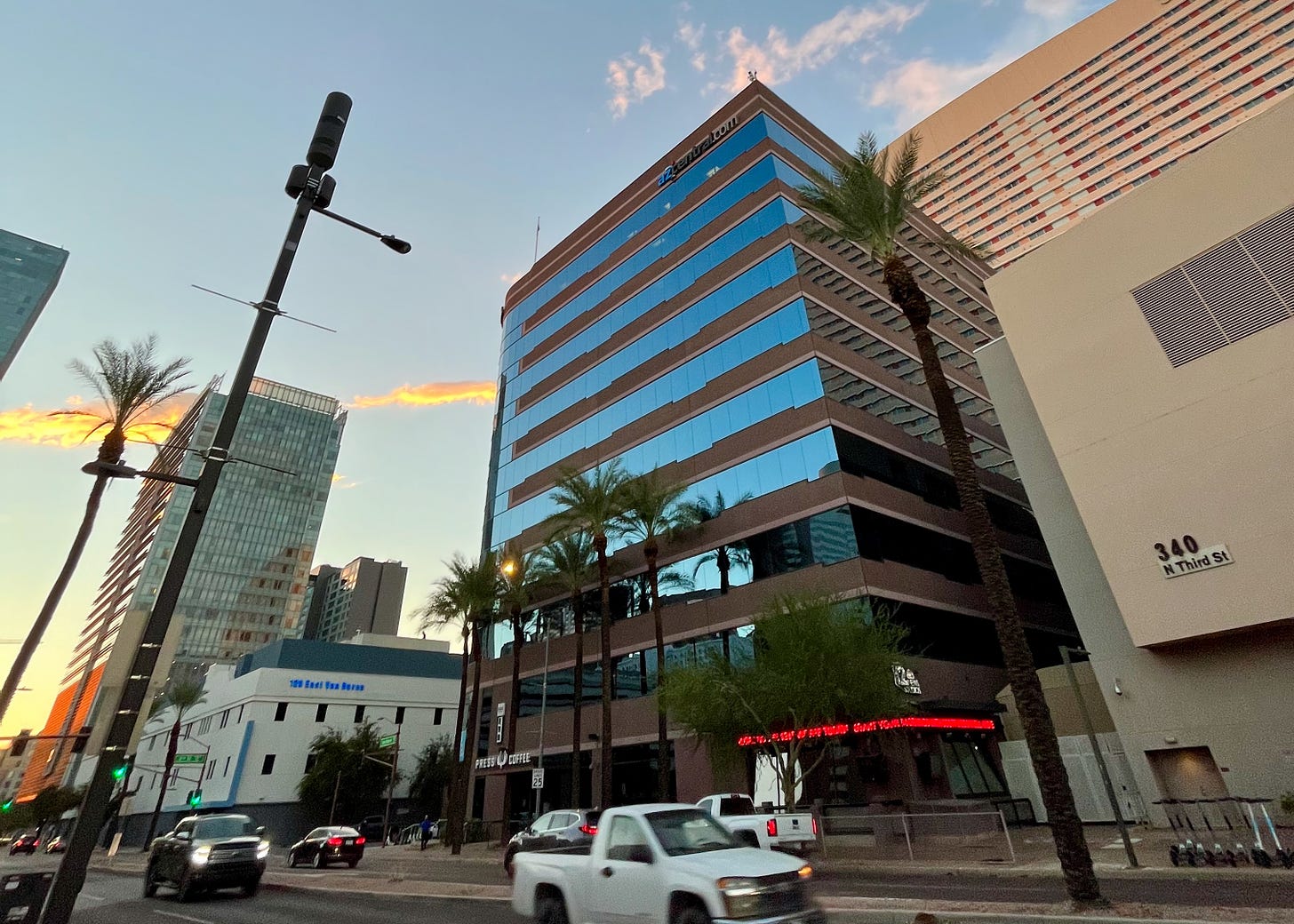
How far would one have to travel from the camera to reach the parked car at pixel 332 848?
92.9ft

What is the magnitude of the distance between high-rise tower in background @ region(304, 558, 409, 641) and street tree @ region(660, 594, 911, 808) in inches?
4522

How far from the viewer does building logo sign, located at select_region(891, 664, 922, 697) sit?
24477 millimetres

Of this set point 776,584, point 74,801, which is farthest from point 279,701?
point 74,801

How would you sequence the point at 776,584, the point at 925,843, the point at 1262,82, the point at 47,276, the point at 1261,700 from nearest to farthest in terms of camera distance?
the point at 925,843
the point at 1261,700
the point at 776,584
the point at 1262,82
the point at 47,276

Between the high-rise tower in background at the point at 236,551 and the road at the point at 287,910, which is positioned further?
the high-rise tower in background at the point at 236,551

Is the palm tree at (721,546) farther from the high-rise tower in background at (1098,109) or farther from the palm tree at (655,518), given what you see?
the high-rise tower in background at (1098,109)

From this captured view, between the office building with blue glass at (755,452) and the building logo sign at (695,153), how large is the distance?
14cm

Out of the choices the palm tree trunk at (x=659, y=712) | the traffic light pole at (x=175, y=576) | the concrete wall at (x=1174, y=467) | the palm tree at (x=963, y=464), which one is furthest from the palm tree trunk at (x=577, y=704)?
the traffic light pole at (x=175, y=576)

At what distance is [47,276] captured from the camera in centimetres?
14138

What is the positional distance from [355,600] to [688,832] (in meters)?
149

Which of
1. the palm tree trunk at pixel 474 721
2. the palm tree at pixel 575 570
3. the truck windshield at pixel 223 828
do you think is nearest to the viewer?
the truck windshield at pixel 223 828

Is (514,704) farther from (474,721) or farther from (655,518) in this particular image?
(655,518)

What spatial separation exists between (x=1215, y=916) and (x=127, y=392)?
2190cm

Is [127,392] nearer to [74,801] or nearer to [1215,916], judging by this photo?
[1215,916]
